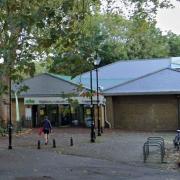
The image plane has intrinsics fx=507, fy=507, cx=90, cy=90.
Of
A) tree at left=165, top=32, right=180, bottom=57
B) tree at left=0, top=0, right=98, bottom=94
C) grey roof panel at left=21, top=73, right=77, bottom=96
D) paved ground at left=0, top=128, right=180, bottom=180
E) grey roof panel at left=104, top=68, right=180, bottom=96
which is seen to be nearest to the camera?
tree at left=0, top=0, right=98, bottom=94

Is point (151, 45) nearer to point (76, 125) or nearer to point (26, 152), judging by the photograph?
point (76, 125)

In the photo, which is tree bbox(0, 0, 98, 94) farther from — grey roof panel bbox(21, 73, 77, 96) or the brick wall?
grey roof panel bbox(21, 73, 77, 96)

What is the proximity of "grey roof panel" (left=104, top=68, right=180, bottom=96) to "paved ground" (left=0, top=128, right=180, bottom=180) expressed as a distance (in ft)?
42.8

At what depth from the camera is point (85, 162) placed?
67.7ft

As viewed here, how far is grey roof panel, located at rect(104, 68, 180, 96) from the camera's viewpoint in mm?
42459

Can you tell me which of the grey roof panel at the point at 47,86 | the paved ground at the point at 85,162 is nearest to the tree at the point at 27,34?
the paved ground at the point at 85,162

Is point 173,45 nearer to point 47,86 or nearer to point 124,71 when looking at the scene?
point 124,71

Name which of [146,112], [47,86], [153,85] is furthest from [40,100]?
[153,85]

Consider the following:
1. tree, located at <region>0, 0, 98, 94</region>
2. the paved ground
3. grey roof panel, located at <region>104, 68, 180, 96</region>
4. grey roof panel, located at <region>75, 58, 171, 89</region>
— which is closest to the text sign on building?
grey roof panel, located at <region>75, 58, 171, 89</region>

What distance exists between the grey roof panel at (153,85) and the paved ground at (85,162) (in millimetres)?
13058

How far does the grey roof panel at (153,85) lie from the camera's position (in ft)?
139

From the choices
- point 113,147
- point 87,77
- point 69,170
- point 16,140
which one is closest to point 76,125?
point 87,77

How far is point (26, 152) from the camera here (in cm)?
2503

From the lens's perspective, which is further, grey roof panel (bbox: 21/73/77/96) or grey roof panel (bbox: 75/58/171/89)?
grey roof panel (bbox: 75/58/171/89)
